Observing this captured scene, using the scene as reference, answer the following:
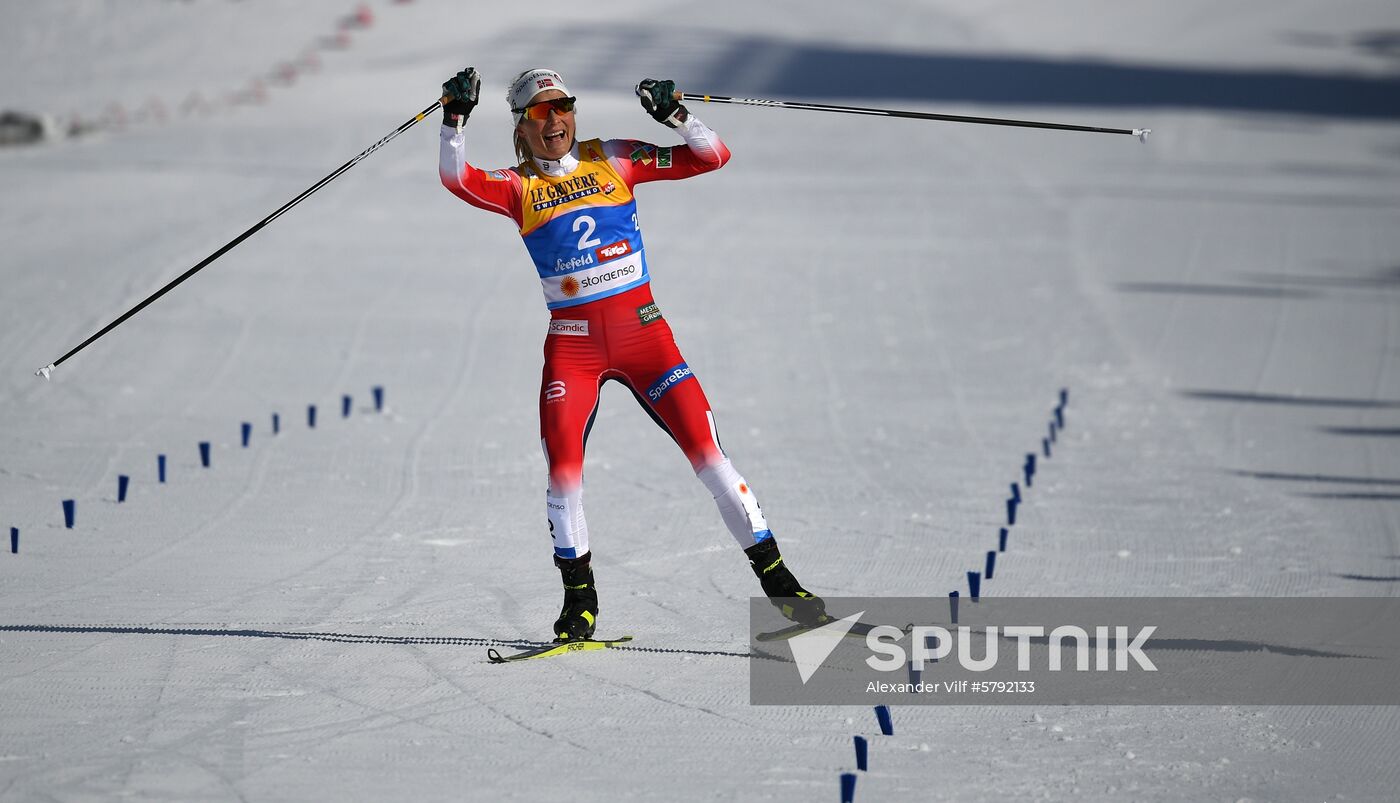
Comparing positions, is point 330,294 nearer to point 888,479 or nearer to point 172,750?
point 888,479

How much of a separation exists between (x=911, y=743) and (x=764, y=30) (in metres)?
34.6

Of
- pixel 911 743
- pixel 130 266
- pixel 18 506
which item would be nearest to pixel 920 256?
pixel 130 266

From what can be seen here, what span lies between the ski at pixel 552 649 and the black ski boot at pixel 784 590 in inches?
26.3

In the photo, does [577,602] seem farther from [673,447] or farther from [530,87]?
[673,447]

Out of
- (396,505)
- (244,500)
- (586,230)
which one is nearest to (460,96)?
(586,230)

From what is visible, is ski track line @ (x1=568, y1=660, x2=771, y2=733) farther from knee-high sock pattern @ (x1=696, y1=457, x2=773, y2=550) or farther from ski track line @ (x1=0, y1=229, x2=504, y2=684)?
ski track line @ (x1=0, y1=229, x2=504, y2=684)

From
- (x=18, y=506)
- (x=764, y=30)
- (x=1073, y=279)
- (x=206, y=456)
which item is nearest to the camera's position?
(x=18, y=506)

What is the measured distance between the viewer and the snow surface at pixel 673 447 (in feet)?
21.7

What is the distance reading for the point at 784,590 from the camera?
7777 mm

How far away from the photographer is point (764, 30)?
39.9 metres

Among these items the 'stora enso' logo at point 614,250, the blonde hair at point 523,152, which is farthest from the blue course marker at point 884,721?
the blonde hair at point 523,152

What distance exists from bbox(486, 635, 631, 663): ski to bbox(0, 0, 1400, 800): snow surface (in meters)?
0.08

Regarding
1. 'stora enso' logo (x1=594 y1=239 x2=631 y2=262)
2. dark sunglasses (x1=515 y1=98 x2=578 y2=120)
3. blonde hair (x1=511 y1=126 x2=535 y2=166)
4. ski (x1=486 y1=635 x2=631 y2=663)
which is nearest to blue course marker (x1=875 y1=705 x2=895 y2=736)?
ski (x1=486 y1=635 x2=631 y2=663)

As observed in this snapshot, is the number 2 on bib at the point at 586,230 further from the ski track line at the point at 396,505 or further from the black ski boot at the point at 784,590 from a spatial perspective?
the ski track line at the point at 396,505
